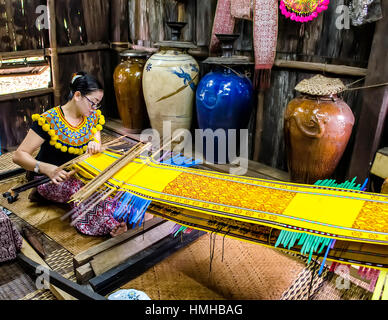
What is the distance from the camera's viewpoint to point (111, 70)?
4.63m

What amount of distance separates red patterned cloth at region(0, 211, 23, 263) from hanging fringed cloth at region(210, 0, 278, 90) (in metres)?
2.19

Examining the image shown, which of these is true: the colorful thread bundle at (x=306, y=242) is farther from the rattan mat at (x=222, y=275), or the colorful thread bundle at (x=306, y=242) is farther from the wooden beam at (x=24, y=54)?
the wooden beam at (x=24, y=54)

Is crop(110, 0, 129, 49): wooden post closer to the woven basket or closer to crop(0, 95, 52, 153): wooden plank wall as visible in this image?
crop(0, 95, 52, 153): wooden plank wall

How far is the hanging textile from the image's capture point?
1317mm

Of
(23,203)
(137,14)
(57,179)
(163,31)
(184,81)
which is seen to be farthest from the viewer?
(137,14)

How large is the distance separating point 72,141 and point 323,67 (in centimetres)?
196

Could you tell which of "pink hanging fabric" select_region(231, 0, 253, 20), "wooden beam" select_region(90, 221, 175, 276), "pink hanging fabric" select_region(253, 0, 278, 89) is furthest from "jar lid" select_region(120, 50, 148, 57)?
"wooden beam" select_region(90, 221, 175, 276)

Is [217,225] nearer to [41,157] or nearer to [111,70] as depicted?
[41,157]

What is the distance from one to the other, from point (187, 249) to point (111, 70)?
332cm

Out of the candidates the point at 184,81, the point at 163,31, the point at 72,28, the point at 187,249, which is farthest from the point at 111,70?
the point at 187,249

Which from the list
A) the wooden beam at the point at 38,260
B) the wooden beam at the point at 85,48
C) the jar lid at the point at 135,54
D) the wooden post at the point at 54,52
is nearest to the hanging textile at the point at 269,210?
the wooden beam at the point at 38,260

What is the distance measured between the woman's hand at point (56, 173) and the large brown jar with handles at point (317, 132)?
1.58 metres

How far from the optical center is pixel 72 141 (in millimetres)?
2266

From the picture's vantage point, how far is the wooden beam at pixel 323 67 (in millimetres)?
2381
